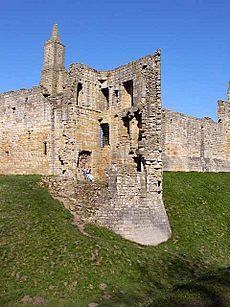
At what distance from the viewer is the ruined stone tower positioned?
87.3 feet

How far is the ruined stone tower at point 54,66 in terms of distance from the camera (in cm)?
2661

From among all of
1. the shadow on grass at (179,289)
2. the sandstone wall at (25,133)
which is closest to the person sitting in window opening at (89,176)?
the sandstone wall at (25,133)

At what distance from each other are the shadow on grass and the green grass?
23 millimetres

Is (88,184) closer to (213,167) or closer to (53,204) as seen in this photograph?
(53,204)

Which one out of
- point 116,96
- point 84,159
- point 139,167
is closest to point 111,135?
point 84,159

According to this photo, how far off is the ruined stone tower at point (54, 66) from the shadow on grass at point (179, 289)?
16.5 metres

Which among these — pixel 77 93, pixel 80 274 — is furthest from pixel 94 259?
pixel 77 93

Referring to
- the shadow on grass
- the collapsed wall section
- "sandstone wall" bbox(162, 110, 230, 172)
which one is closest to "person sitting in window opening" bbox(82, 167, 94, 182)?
the collapsed wall section

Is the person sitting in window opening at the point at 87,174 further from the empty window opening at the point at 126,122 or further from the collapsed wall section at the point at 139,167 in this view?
the empty window opening at the point at 126,122

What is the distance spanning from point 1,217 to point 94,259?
431cm

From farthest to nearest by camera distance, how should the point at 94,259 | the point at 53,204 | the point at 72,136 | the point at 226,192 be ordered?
the point at 226,192 < the point at 72,136 < the point at 53,204 < the point at 94,259

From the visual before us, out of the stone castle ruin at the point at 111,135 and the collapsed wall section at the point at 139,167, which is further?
the stone castle ruin at the point at 111,135

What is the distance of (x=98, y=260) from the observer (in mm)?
12867

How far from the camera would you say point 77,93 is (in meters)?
22.7
